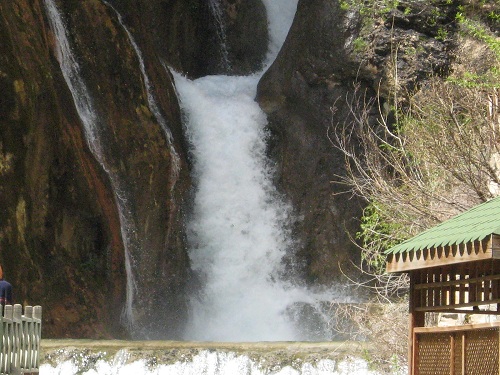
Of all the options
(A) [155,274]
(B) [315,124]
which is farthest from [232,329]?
(B) [315,124]

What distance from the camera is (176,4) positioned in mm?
26906

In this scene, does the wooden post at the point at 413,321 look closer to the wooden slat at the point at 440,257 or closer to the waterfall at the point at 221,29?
the wooden slat at the point at 440,257

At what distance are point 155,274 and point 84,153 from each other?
3.19 m

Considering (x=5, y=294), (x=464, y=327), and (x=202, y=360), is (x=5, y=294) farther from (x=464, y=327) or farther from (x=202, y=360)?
(x=202, y=360)

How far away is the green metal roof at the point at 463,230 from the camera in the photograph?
8656mm

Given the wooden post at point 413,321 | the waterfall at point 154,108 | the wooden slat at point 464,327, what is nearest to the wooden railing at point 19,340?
the wooden post at point 413,321

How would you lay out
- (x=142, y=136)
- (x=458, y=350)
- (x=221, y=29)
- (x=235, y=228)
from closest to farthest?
(x=458, y=350) < (x=142, y=136) < (x=235, y=228) < (x=221, y=29)

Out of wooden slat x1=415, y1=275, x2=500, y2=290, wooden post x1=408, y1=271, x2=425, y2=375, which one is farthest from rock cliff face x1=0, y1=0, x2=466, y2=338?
wooden slat x1=415, y1=275, x2=500, y2=290

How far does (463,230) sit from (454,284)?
83 cm

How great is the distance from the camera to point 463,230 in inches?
360

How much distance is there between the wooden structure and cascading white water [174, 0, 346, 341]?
1159cm

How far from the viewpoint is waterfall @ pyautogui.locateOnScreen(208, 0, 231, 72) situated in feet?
91.8

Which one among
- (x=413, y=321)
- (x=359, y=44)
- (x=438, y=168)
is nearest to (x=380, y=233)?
(x=438, y=168)

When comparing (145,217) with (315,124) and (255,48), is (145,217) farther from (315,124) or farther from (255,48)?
(255,48)
